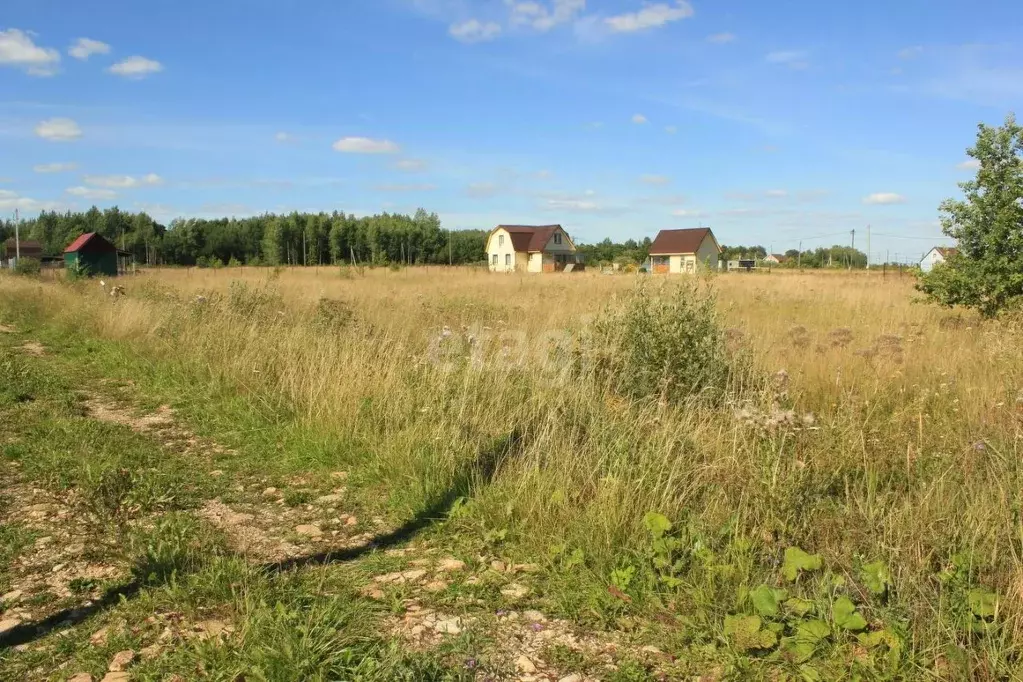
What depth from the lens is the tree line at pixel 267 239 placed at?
244 ft

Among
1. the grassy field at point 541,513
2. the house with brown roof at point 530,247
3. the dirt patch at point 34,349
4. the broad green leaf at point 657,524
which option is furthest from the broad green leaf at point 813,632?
the house with brown roof at point 530,247

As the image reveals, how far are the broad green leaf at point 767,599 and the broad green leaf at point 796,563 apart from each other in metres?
0.17

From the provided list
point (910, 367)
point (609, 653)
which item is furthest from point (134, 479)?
point (910, 367)

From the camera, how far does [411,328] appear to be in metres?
9.55

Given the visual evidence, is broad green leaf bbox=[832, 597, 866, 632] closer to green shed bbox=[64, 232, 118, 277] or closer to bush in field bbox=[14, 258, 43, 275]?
green shed bbox=[64, 232, 118, 277]

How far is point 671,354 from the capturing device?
17.0 ft

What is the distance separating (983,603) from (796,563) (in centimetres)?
61

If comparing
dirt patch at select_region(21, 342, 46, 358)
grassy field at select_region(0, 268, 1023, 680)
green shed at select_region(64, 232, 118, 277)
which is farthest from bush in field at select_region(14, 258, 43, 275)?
grassy field at select_region(0, 268, 1023, 680)

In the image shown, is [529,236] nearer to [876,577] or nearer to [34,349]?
[34,349]

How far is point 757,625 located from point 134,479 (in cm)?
376

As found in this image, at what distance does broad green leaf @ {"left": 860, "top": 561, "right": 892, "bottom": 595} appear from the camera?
2559 mm

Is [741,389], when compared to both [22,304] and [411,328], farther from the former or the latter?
[22,304]

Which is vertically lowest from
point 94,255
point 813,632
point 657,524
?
point 813,632

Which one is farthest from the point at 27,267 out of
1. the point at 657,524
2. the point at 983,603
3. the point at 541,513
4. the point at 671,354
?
the point at 983,603
